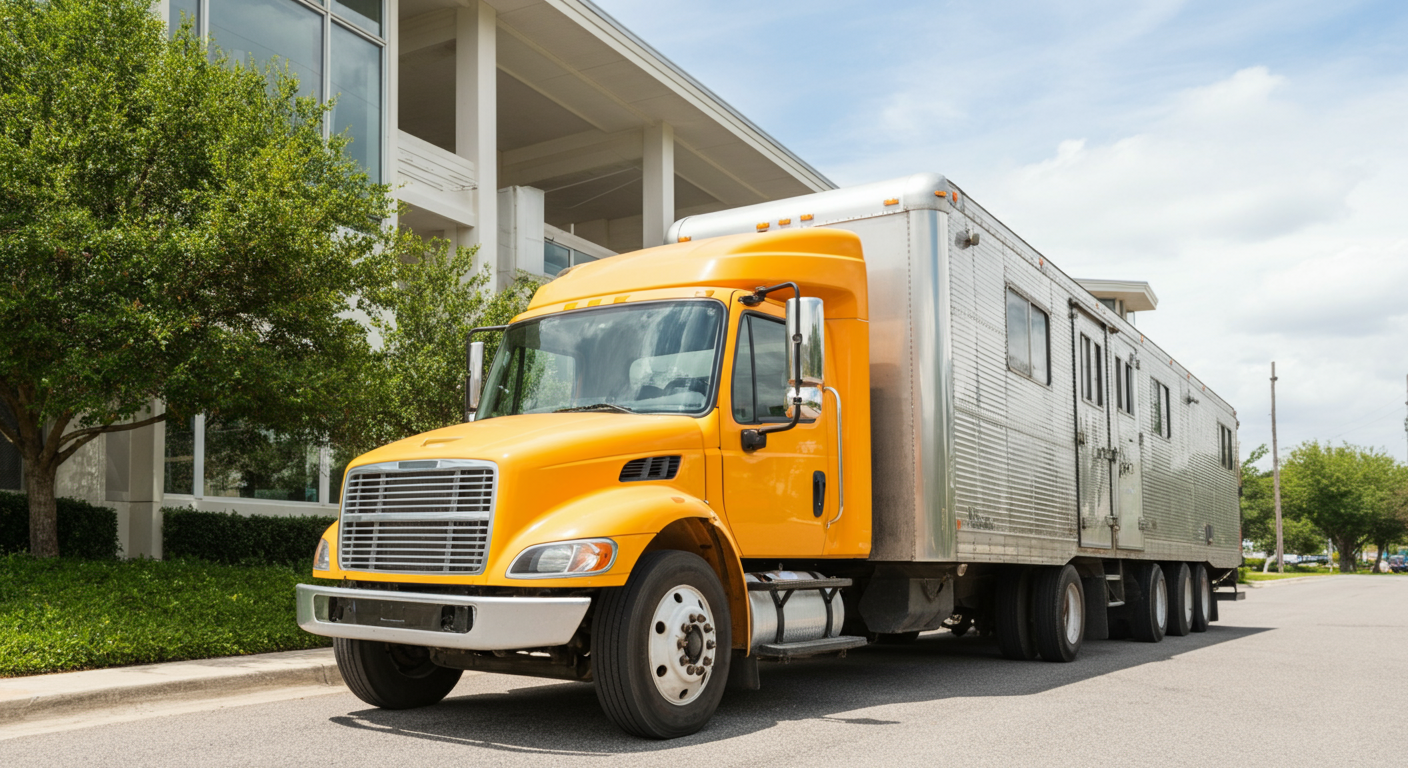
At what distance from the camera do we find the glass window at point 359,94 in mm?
19781

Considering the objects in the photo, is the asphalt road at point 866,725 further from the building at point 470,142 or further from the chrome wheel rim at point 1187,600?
the building at point 470,142

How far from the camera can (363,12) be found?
20.7 metres

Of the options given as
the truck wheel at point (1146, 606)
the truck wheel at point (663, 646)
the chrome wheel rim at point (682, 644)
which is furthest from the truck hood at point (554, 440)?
the truck wheel at point (1146, 606)

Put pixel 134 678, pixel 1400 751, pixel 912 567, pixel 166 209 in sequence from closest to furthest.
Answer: pixel 1400 751
pixel 134 678
pixel 912 567
pixel 166 209

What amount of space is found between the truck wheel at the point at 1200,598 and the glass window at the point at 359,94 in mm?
14569

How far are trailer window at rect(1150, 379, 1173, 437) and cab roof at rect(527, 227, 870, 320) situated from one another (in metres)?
7.66

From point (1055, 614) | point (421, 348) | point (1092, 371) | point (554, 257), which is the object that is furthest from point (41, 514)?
point (554, 257)

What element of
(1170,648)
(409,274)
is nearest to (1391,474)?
(1170,648)

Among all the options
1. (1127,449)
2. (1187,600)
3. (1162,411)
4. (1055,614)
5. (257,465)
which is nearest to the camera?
(1055,614)

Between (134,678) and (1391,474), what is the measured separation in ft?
300

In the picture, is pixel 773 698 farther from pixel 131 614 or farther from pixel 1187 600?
pixel 1187 600

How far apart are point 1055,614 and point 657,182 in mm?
19263

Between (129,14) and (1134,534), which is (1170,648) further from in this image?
(129,14)

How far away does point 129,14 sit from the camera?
38.6 feet
